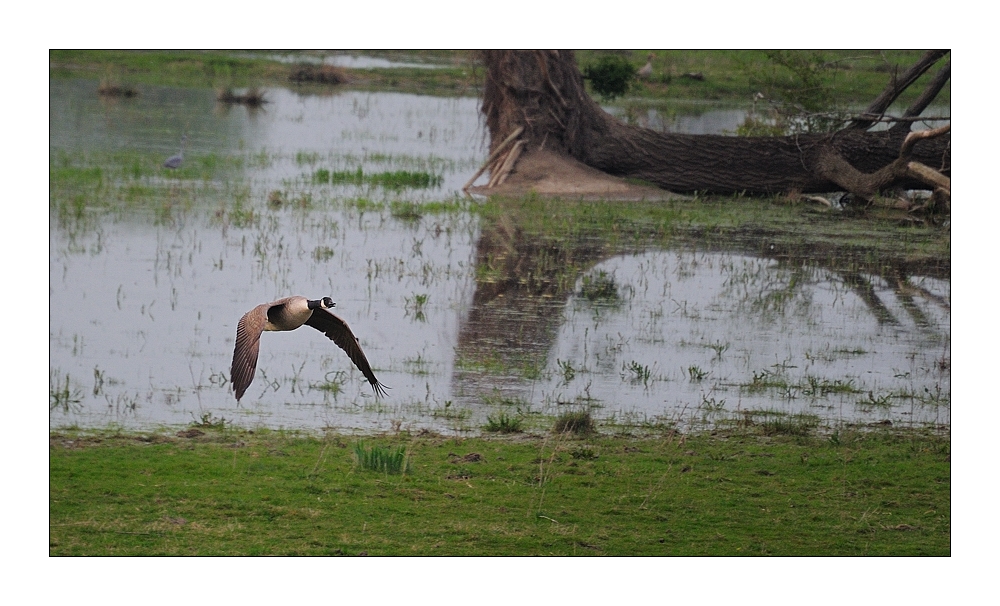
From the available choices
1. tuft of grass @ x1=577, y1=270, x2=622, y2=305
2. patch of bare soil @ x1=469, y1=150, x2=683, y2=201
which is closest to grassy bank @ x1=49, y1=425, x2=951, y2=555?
tuft of grass @ x1=577, y1=270, x2=622, y2=305

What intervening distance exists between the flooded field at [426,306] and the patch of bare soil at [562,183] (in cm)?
25

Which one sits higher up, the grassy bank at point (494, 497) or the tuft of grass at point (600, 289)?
the tuft of grass at point (600, 289)

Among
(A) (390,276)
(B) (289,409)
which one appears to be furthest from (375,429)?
(A) (390,276)

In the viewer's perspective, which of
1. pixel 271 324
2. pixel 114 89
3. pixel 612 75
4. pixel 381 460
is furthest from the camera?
pixel 114 89

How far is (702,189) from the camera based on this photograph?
8945 millimetres

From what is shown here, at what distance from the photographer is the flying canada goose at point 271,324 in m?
4.48

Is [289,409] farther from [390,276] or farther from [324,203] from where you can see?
[324,203]

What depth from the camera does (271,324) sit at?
4680 millimetres

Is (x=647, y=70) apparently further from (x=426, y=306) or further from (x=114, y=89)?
(x=114, y=89)

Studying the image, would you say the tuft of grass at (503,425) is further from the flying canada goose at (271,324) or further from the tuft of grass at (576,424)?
the flying canada goose at (271,324)

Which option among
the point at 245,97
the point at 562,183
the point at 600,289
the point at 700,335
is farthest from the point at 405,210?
the point at 700,335

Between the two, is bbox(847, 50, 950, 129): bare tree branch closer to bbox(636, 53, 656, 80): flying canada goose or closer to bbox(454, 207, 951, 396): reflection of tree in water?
bbox(454, 207, 951, 396): reflection of tree in water

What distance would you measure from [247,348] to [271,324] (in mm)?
190

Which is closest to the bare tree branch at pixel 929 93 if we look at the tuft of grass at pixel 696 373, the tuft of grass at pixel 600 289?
the tuft of grass at pixel 600 289
